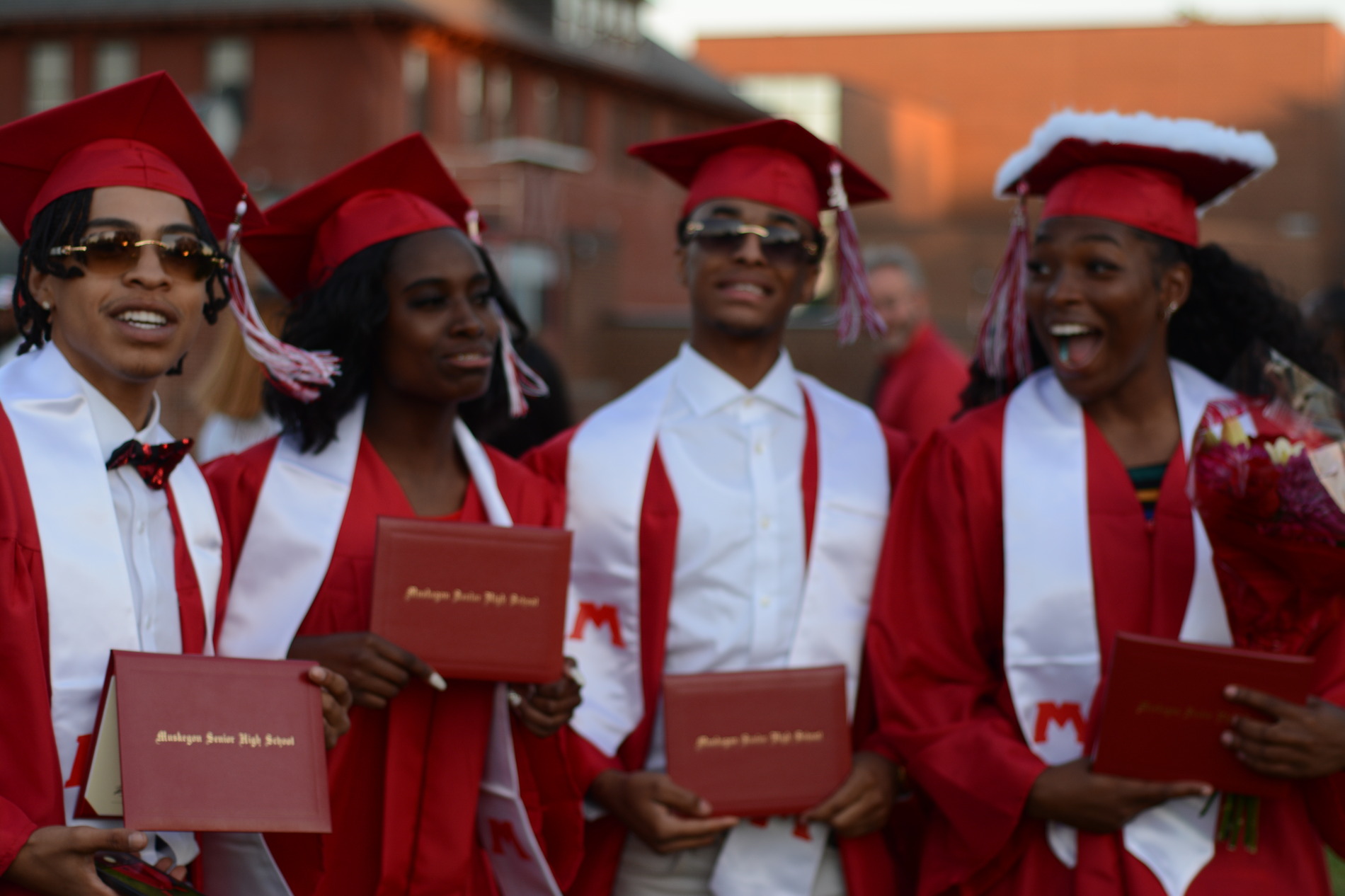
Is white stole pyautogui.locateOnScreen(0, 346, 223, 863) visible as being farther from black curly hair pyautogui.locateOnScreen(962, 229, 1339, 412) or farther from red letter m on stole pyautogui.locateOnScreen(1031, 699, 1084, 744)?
black curly hair pyautogui.locateOnScreen(962, 229, 1339, 412)

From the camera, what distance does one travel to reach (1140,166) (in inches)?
129

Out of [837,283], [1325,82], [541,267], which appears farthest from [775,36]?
[837,283]

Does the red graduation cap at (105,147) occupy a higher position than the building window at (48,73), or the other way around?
the building window at (48,73)

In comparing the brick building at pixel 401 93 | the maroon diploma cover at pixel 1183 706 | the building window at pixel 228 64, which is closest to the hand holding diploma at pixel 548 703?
the maroon diploma cover at pixel 1183 706

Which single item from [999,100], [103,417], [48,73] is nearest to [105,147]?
[103,417]

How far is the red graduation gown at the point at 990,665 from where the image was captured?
293 centimetres

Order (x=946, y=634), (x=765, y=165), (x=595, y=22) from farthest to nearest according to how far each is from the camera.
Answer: (x=595, y=22)
(x=765, y=165)
(x=946, y=634)

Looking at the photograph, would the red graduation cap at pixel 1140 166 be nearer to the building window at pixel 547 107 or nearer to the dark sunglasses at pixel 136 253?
the dark sunglasses at pixel 136 253

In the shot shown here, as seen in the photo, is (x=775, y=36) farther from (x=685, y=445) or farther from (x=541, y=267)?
(x=685, y=445)

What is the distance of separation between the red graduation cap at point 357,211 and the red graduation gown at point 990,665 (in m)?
1.32

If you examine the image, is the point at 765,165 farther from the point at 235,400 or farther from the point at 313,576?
the point at 235,400

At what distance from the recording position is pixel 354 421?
3330 mm

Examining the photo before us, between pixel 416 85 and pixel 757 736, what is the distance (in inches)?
763

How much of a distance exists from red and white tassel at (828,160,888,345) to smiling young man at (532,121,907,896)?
0.55ft
